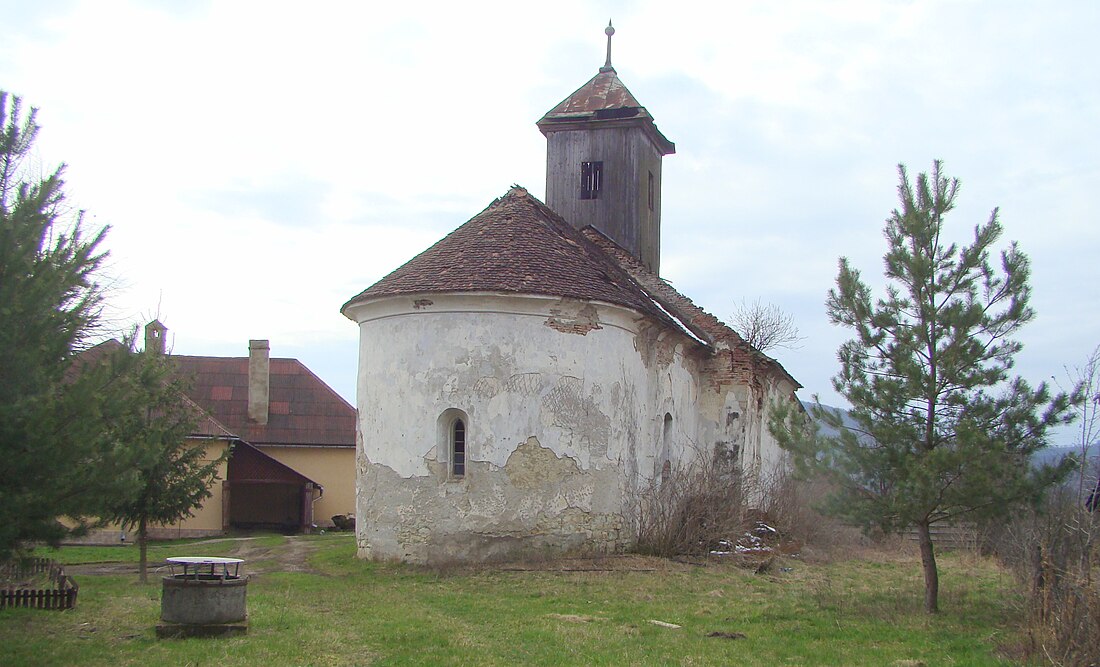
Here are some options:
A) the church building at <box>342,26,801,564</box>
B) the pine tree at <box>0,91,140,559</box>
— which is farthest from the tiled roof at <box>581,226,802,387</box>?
the pine tree at <box>0,91,140,559</box>

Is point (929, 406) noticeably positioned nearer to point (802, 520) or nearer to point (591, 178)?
point (802, 520)

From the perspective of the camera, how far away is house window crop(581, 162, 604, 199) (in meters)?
28.0

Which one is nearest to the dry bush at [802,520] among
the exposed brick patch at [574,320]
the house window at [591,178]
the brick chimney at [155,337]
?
the exposed brick patch at [574,320]

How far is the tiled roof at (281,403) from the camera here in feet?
115

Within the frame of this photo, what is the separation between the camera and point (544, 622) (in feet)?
42.0

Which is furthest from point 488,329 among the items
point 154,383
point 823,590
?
point 823,590

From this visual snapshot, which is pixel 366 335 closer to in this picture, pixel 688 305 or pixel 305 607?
pixel 305 607

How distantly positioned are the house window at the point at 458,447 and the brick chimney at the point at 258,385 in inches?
707

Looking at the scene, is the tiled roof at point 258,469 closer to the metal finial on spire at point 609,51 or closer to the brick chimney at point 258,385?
the brick chimney at point 258,385

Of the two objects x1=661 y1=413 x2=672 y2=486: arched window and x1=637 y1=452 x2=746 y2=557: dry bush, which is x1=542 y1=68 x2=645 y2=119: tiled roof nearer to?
x1=661 y1=413 x2=672 y2=486: arched window

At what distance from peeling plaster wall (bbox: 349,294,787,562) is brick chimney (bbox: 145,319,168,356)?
3792mm

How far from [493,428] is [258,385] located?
18936 mm

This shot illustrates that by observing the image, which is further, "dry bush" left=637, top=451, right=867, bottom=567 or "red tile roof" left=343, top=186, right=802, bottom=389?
"dry bush" left=637, top=451, right=867, bottom=567

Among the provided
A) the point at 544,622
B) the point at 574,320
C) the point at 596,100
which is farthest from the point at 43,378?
the point at 596,100
